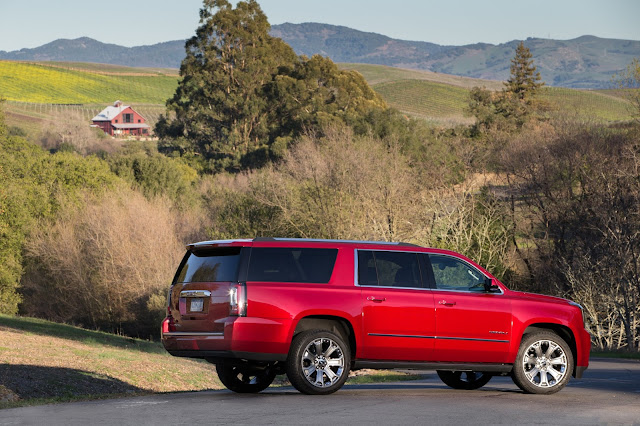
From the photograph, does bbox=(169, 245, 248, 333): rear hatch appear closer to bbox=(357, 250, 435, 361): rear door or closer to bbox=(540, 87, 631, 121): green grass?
bbox=(357, 250, 435, 361): rear door

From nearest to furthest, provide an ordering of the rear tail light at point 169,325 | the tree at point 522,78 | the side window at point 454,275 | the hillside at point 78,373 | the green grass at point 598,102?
the rear tail light at point 169,325 → the side window at point 454,275 → the hillside at point 78,373 → the tree at point 522,78 → the green grass at point 598,102

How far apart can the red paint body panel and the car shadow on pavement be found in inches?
176

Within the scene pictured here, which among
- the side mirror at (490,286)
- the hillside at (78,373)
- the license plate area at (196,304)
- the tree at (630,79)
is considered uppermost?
the tree at (630,79)

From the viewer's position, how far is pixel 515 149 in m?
Answer: 58.1

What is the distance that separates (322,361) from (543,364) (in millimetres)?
3047

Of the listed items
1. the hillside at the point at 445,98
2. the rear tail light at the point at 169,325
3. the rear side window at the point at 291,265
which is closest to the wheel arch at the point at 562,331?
the rear side window at the point at 291,265

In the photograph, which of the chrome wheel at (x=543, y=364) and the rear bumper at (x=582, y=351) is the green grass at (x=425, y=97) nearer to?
the rear bumper at (x=582, y=351)

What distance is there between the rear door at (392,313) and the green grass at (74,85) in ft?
461

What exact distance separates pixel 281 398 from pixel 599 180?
3616cm

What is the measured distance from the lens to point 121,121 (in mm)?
145500

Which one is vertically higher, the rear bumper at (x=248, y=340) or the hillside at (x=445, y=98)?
the hillside at (x=445, y=98)

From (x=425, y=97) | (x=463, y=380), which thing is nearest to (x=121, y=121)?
(x=425, y=97)

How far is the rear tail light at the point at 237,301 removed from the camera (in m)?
11.1

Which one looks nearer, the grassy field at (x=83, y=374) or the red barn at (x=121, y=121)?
Result: the grassy field at (x=83, y=374)
